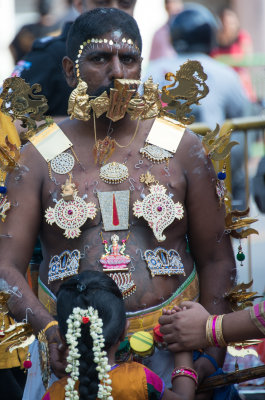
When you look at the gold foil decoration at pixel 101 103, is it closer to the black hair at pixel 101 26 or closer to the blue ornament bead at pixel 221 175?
the black hair at pixel 101 26

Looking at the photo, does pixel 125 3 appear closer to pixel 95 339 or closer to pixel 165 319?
pixel 165 319

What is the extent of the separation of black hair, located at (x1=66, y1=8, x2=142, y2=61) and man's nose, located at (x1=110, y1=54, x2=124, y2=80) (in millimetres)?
130

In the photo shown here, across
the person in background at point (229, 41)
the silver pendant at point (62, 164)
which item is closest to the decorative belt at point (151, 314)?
the silver pendant at point (62, 164)

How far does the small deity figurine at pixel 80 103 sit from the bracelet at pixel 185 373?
1.17m

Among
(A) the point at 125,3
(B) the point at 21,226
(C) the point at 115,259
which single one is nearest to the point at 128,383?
(C) the point at 115,259

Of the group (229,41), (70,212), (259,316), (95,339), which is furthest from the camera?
(229,41)

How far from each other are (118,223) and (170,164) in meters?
0.36

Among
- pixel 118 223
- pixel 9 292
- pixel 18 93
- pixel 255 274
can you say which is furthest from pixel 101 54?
pixel 255 274

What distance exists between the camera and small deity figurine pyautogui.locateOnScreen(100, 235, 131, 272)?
4203 millimetres

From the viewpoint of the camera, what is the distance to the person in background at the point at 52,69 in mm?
5906

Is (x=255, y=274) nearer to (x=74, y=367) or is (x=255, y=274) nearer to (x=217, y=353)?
(x=217, y=353)

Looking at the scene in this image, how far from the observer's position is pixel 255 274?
6.85 meters

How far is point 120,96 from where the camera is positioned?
4.30 m

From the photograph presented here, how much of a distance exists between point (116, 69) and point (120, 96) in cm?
14
